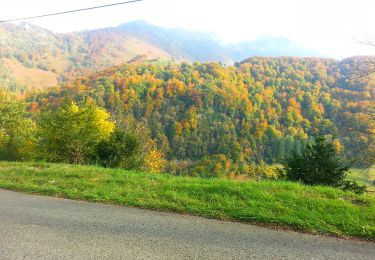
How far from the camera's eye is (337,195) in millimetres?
8430

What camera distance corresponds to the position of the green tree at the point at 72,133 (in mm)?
19984

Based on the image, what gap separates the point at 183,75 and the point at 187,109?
3721 centimetres

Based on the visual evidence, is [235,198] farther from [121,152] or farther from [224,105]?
[224,105]

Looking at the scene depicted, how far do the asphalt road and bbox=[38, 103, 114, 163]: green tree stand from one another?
39.7 ft

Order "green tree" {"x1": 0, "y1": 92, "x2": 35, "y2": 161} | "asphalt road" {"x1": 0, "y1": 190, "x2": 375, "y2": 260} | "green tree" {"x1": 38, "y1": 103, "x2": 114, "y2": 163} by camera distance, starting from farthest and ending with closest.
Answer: "green tree" {"x1": 0, "y1": 92, "x2": 35, "y2": 161}, "green tree" {"x1": 38, "y1": 103, "x2": 114, "y2": 163}, "asphalt road" {"x1": 0, "y1": 190, "x2": 375, "y2": 260}

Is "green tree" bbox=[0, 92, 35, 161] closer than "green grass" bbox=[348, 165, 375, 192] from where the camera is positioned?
No

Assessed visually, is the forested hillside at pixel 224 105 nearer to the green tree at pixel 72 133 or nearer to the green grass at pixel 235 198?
the green tree at pixel 72 133

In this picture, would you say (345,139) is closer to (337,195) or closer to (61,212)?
(337,195)

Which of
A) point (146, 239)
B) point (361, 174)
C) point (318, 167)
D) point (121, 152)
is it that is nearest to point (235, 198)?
point (146, 239)

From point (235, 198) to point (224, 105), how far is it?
14441 cm

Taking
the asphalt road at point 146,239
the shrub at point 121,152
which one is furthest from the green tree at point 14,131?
the asphalt road at point 146,239

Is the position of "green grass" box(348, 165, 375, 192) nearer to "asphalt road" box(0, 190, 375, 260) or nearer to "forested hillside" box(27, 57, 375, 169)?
"asphalt road" box(0, 190, 375, 260)

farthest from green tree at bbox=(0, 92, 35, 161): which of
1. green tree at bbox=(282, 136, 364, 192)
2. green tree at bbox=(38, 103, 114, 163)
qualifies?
green tree at bbox=(282, 136, 364, 192)

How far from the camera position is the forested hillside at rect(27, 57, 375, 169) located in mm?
120500
